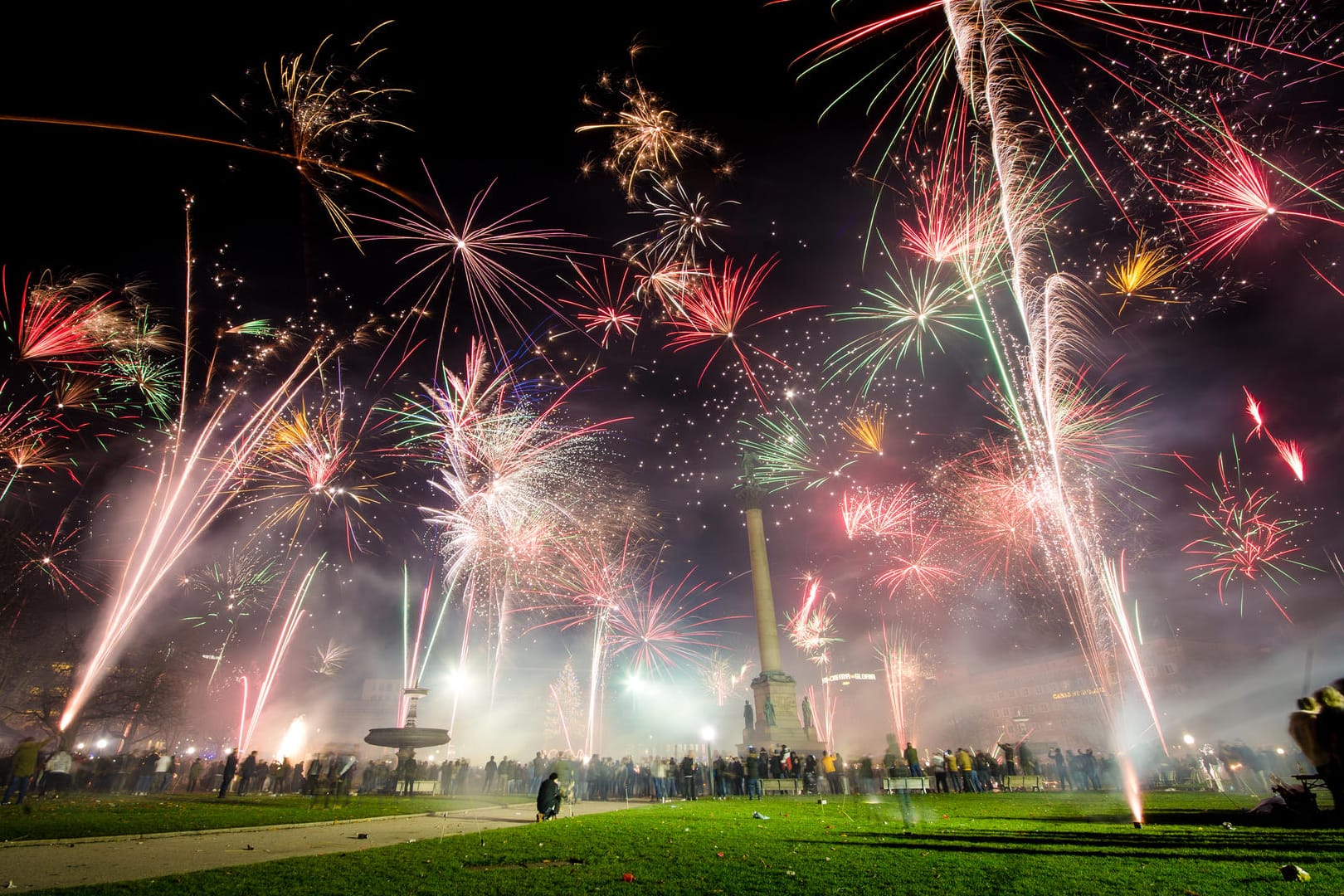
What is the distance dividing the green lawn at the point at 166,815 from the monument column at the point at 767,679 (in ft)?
59.6

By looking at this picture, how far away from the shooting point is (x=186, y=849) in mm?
7027

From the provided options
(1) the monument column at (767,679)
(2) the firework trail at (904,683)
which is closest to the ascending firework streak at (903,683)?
(2) the firework trail at (904,683)

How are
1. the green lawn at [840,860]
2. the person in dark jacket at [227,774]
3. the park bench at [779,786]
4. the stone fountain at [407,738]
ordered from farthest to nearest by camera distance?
the stone fountain at [407,738], the park bench at [779,786], the person in dark jacket at [227,774], the green lawn at [840,860]

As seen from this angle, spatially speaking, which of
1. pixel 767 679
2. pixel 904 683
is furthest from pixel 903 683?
pixel 767 679

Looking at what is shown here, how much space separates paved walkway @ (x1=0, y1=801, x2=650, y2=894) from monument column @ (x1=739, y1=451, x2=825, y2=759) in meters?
23.2

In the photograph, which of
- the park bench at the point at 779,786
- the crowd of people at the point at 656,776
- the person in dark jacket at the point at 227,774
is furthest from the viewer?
the park bench at the point at 779,786

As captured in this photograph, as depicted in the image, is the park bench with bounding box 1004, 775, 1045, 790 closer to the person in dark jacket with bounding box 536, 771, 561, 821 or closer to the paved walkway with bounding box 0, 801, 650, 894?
the person in dark jacket with bounding box 536, 771, 561, 821

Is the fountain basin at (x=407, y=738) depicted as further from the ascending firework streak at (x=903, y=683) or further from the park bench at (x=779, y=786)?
the ascending firework streak at (x=903, y=683)

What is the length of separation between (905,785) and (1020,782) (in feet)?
14.2

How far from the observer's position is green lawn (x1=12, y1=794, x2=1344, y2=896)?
496 cm

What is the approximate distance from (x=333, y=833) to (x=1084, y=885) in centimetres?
948

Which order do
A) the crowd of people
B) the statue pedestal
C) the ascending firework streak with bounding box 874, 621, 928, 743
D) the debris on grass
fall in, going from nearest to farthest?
the debris on grass < the crowd of people < the statue pedestal < the ascending firework streak with bounding box 874, 621, 928, 743

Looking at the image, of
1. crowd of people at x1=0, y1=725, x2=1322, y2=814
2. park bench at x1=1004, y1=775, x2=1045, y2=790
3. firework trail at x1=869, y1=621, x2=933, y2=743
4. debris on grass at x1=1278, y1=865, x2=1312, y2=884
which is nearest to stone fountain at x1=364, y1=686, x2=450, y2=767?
crowd of people at x1=0, y1=725, x2=1322, y2=814

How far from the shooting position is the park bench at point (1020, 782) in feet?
63.0
